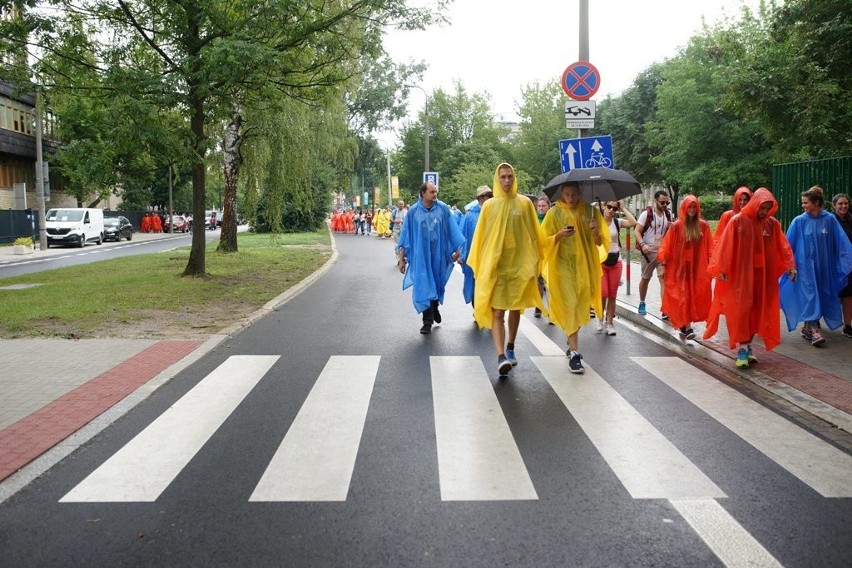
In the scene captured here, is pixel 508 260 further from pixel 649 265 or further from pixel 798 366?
pixel 649 265

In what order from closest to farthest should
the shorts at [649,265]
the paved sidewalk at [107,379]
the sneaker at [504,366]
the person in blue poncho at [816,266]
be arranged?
the paved sidewalk at [107,379], the sneaker at [504,366], the person in blue poncho at [816,266], the shorts at [649,265]

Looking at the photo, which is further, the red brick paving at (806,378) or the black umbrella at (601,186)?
the black umbrella at (601,186)

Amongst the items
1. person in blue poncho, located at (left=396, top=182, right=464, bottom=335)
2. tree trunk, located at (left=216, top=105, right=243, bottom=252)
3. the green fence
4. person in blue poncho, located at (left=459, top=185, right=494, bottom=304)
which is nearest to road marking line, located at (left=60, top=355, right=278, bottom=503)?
person in blue poncho, located at (left=396, top=182, right=464, bottom=335)

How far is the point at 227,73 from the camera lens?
39.0ft

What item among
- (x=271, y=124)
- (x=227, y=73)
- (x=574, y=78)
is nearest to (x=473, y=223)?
(x=574, y=78)

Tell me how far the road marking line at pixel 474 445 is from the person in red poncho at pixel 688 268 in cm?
316

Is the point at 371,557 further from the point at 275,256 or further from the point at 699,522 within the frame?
the point at 275,256

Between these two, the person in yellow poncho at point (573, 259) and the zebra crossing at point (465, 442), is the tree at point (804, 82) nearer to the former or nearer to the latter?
the person in yellow poncho at point (573, 259)

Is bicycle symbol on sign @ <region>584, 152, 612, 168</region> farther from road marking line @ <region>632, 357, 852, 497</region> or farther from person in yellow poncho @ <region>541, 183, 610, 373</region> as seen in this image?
road marking line @ <region>632, 357, 852, 497</region>

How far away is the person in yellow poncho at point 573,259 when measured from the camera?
747 cm

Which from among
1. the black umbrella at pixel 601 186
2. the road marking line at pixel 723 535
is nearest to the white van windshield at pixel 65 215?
the black umbrella at pixel 601 186

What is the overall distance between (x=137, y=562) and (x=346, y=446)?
70.9 inches

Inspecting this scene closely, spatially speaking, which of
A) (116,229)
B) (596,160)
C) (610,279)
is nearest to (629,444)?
(610,279)

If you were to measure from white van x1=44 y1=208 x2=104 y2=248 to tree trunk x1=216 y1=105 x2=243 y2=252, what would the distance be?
15.4 meters
